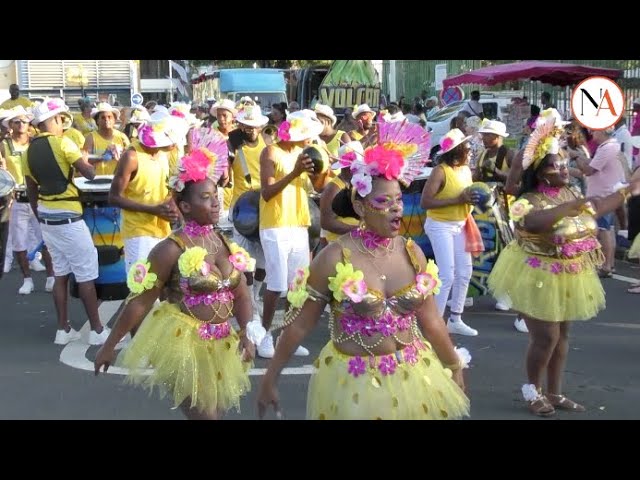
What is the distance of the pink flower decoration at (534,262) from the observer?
611cm

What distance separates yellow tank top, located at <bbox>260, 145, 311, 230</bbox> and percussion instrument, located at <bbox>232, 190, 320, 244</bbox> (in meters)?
0.45

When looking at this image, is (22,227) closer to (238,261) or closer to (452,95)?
(238,261)

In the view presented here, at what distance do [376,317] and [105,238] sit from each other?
16.8 feet

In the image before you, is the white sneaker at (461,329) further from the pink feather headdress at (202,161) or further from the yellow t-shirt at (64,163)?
the pink feather headdress at (202,161)

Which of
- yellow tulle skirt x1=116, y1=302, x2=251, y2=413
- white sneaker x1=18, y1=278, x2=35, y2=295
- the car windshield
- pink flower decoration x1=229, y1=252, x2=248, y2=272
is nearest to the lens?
yellow tulle skirt x1=116, y1=302, x2=251, y2=413

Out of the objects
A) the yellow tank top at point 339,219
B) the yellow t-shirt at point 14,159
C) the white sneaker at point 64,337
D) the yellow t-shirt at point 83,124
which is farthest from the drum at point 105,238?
the yellow t-shirt at point 83,124

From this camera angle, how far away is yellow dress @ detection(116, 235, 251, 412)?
15.5ft

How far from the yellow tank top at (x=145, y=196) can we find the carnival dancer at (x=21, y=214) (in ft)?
11.4

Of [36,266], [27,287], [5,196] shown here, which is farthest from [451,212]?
[36,266]

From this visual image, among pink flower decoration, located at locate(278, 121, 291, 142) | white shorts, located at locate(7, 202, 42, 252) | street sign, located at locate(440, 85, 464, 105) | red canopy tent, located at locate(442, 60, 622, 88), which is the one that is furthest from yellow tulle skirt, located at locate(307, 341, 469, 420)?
street sign, located at locate(440, 85, 464, 105)

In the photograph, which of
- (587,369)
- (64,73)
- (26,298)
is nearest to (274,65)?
(64,73)

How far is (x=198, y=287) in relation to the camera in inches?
188

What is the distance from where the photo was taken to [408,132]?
4.40m

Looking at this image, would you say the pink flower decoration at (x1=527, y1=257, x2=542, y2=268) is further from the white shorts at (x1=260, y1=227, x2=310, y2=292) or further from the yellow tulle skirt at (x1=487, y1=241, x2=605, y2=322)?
the white shorts at (x1=260, y1=227, x2=310, y2=292)
